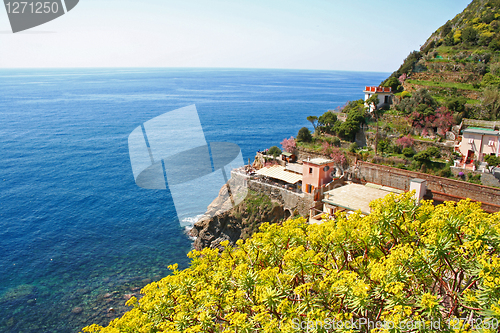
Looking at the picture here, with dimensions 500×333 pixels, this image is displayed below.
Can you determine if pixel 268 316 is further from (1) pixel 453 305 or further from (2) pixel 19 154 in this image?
(2) pixel 19 154

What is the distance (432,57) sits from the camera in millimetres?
41594

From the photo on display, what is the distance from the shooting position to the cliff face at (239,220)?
88.5ft

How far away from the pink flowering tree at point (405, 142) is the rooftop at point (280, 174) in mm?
9019

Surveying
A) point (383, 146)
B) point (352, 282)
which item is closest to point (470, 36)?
point (383, 146)

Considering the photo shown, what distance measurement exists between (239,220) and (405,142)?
1567 cm

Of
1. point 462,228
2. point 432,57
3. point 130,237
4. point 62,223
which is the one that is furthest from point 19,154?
point 432,57

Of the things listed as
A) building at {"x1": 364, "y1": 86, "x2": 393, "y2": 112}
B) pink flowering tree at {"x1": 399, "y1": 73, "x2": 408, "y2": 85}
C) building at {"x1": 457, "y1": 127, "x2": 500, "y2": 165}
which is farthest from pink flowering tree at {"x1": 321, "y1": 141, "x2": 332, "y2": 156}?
pink flowering tree at {"x1": 399, "y1": 73, "x2": 408, "y2": 85}

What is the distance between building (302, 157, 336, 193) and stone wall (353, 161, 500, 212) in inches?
104

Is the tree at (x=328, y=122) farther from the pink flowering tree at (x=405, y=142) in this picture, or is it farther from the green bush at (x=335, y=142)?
the pink flowering tree at (x=405, y=142)

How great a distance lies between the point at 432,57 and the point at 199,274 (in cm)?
4396

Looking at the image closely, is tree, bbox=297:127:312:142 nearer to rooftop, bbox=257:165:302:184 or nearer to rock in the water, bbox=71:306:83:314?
rooftop, bbox=257:165:302:184

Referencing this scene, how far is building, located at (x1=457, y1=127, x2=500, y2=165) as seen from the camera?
23.2m

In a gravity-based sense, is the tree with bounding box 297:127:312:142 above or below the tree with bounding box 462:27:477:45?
below

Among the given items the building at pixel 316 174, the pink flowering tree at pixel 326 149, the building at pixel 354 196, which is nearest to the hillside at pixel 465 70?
the pink flowering tree at pixel 326 149
